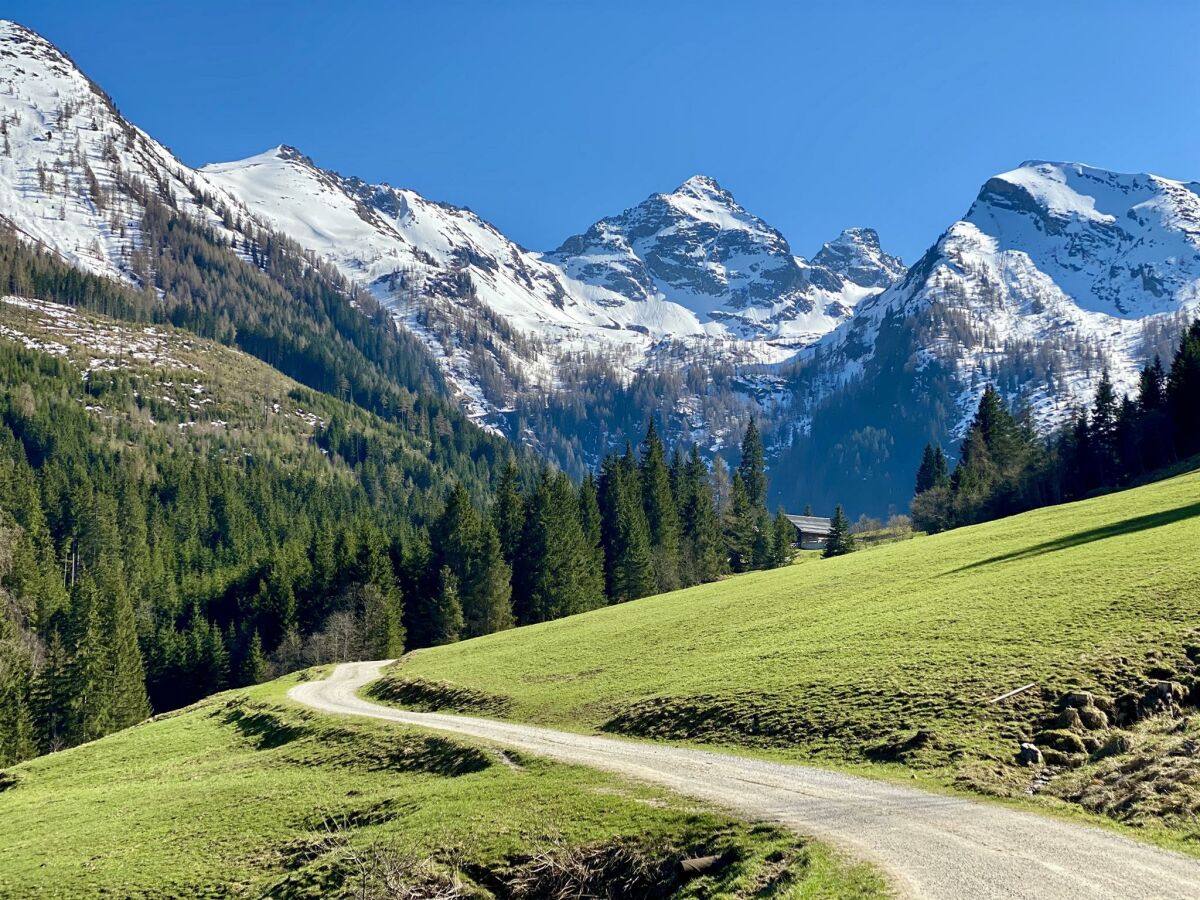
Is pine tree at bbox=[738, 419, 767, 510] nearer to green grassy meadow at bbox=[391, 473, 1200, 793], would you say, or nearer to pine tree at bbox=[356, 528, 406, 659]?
pine tree at bbox=[356, 528, 406, 659]

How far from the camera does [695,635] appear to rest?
5044cm

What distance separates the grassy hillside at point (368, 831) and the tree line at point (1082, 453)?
8826cm

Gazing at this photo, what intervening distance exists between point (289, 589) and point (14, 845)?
82089 millimetres

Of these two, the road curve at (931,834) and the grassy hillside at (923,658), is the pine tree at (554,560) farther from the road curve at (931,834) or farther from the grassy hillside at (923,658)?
the road curve at (931,834)

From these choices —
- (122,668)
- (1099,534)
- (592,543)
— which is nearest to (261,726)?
(1099,534)

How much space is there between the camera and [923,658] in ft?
Answer: 108

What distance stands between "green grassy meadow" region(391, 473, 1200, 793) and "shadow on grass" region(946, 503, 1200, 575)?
0.80ft

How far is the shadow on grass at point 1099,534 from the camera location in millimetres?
48406

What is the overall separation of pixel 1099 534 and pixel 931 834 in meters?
37.4

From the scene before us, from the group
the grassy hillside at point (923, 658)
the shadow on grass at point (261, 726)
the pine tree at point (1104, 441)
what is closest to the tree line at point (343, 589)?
Answer: the shadow on grass at point (261, 726)

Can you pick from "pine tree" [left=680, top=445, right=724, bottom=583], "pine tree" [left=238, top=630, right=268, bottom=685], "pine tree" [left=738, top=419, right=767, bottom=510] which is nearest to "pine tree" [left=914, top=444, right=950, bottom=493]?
"pine tree" [left=738, top=419, right=767, bottom=510]

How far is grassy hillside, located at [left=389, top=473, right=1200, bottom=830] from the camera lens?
85.5 ft

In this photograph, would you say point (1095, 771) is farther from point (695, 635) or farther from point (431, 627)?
point (431, 627)

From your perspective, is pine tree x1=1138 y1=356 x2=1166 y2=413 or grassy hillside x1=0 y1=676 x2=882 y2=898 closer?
grassy hillside x1=0 y1=676 x2=882 y2=898
